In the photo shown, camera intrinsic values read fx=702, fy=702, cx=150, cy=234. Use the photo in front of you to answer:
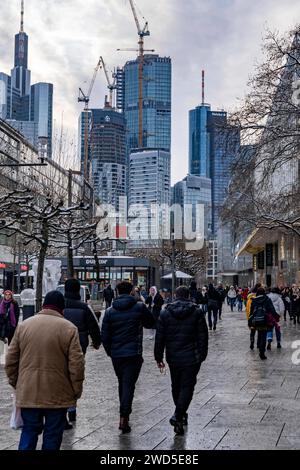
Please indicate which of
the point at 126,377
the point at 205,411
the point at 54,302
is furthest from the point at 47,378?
the point at 205,411

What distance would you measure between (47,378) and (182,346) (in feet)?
8.90

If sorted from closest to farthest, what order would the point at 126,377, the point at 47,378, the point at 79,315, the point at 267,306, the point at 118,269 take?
1. the point at 47,378
2. the point at 126,377
3. the point at 79,315
4. the point at 267,306
5. the point at 118,269

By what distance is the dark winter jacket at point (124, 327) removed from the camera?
8312 mm

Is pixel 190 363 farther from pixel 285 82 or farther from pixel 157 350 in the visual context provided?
pixel 285 82

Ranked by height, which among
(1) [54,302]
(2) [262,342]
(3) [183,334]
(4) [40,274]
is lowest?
(2) [262,342]

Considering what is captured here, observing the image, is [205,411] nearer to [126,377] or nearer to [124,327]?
[126,377]

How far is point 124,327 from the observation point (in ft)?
27.5

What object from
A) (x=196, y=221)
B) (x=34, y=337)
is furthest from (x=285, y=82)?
(x=196, y=221)

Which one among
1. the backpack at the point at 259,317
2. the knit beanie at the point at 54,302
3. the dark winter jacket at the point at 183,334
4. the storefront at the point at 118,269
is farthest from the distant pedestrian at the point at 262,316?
the storefront at the point at 118,269

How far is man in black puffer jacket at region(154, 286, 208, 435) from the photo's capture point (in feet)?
26.6

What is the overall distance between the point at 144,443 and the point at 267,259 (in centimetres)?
5836

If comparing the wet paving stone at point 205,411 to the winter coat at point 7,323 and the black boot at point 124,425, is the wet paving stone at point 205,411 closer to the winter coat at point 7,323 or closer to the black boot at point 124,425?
the black boot at point 124,425

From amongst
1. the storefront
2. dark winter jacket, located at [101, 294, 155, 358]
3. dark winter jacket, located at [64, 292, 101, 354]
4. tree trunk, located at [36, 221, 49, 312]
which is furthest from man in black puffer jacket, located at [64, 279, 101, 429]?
the storefront

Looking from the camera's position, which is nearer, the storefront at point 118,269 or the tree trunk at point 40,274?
the tree trunk at point 40,274
